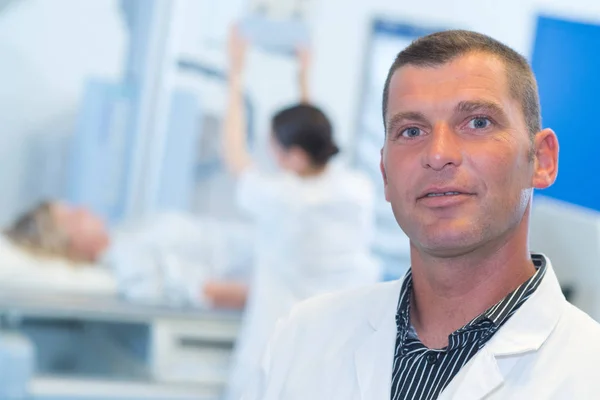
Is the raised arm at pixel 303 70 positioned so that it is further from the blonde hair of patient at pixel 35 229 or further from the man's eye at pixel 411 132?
the man's eye at pixel 411 132

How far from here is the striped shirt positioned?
3.68 ft

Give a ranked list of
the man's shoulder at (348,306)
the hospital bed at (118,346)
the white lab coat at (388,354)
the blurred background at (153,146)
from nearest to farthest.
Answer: the white lab coat at (388,354)
the man's shoulder at (348,306)
the hospital bed at (118,346)
the blurred background at (153,146)

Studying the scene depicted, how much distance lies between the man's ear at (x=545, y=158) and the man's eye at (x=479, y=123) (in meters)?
0.09

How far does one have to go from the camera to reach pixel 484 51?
1.18m

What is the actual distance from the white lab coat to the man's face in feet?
0.40

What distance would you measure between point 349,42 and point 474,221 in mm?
3407

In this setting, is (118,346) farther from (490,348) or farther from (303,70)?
(490,348)

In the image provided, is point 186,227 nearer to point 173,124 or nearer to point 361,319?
point 173,124

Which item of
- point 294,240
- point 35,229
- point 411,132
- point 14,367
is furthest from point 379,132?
point 411,132

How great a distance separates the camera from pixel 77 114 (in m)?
3.59

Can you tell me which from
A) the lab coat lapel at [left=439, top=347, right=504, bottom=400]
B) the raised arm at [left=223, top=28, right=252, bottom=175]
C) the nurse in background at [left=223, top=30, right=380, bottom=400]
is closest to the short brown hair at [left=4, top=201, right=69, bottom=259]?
the raised arm at [left=223, top=28, right=252, bottom=175]

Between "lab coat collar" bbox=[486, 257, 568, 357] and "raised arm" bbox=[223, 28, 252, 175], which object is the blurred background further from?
"lab coat collar" bbox=[486, 257, 568, 357]

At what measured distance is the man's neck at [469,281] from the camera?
3.83 ft

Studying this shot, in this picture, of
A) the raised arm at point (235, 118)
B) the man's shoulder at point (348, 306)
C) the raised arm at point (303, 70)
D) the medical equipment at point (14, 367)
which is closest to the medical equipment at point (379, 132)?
the raised arm at point (303, 70)
